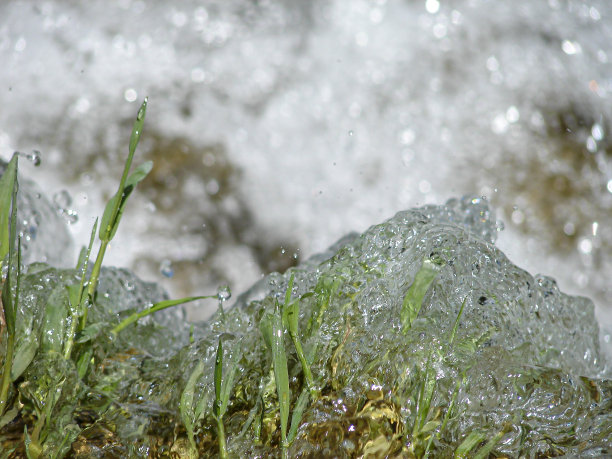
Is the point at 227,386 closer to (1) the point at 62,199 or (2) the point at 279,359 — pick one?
(2) the point at 279,359

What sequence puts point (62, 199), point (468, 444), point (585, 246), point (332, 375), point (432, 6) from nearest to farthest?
point (468, 444) → point (332, 375) → point (62, 199) → point (585, 246) → point (432, 6)

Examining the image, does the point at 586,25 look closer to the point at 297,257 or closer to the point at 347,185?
the point at 347,185

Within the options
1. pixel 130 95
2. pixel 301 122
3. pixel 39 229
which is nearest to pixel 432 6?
pixel 301 122

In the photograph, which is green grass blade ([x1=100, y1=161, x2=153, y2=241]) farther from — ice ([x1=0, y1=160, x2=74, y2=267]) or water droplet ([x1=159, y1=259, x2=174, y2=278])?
water droplet ([x1=159, y1=259, x2=174, y2=278])

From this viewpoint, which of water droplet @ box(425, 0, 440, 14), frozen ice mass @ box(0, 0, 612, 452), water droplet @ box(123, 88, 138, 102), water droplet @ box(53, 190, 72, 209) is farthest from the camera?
water droplet @ box(425, 0, 440, 14)

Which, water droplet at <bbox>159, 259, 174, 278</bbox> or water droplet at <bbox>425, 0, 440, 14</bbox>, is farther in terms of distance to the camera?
water droplet at <bbox>425, 0, 440, 14</bbox>

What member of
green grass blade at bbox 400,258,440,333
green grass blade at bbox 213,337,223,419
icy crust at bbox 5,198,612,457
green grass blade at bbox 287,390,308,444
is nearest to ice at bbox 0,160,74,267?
icy crust at bbox 5,198,612,457
